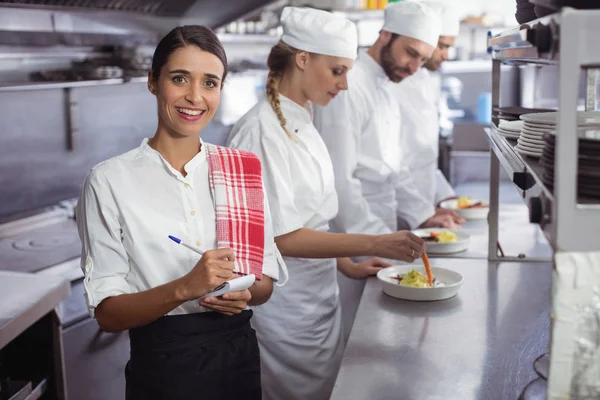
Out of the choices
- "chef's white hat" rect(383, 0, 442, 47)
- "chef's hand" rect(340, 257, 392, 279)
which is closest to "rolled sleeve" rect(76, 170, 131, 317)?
"chef's hand" rect(340, 257, 392, 279)

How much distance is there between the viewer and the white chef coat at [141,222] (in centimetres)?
164

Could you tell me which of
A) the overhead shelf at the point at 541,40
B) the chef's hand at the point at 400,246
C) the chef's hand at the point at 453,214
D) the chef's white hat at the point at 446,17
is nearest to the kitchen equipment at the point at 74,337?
the chef's hand at the point at 400,246

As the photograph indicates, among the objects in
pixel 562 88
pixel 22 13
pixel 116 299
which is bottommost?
pixel 116 299

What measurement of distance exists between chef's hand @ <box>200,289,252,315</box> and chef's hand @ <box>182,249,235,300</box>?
0.07 m

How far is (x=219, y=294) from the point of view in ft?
5.24

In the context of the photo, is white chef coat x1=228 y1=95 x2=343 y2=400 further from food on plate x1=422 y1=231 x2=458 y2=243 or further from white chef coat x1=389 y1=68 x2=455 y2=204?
white chef coat x1=389 y1=68 x2=455 y2=204

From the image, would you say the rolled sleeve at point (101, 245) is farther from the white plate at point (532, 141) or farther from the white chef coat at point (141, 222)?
the white plate at point (532, 141)

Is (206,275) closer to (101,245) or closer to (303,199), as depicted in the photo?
(101,245)

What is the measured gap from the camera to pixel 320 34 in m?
2.39

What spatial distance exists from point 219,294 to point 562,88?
85cm

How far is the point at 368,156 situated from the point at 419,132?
A: 0.86 m

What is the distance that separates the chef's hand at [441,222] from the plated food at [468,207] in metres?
0.19

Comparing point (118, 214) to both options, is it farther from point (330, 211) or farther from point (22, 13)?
point (22, 13)

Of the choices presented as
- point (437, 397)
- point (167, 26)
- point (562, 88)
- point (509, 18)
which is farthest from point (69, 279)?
point (509, 18)
